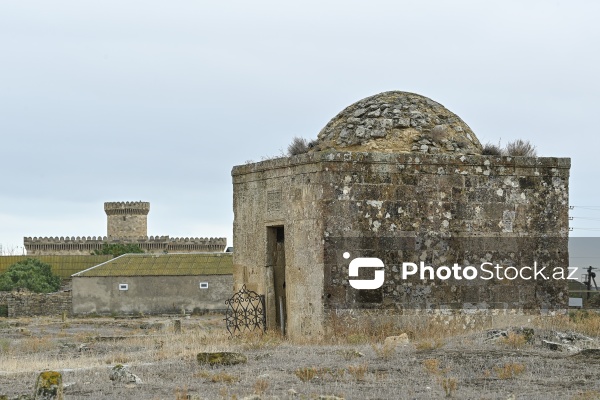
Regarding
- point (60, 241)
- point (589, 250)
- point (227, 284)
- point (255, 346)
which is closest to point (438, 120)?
point (255, 346)

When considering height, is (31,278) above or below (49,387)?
above

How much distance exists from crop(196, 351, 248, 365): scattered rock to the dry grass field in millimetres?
146

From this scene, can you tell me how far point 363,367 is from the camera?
10516 millimetres

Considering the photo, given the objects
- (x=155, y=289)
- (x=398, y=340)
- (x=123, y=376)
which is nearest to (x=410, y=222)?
(x=398, y=340)

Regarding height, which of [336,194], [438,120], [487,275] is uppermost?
[438,120]

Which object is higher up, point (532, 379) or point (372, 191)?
point (372, 191)

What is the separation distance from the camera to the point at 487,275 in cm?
1549

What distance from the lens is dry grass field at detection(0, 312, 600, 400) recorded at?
30.9 ft

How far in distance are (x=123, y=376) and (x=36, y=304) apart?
34.7 metres

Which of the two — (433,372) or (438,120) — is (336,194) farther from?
(433,372)

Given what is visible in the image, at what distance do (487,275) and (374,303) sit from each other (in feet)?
6.27

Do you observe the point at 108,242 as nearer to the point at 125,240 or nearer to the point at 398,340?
the point at 125,240

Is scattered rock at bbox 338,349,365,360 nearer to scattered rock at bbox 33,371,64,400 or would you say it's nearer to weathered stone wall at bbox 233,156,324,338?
weathered stone wall at bbox 233,156,324,338

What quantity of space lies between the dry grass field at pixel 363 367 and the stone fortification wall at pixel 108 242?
68622 mm
